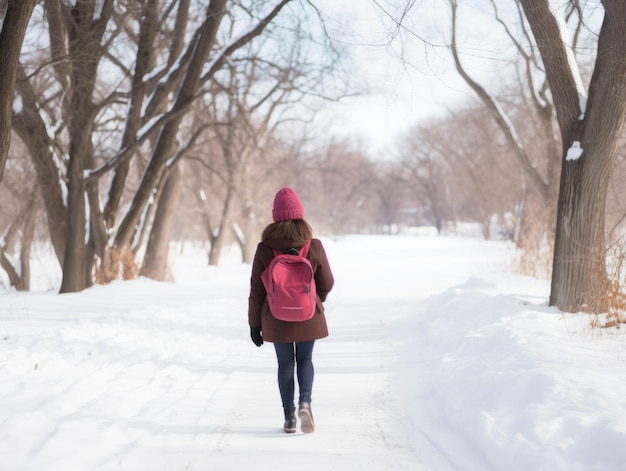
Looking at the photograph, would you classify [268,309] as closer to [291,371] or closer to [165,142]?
[291,371]

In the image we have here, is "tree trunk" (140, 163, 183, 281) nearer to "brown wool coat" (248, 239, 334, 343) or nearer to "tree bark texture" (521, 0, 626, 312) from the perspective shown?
"tree bark texture" (521, 0, 626, 312)

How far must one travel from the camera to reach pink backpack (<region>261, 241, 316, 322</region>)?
4145 mm

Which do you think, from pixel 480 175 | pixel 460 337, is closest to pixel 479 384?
pixel 460 337

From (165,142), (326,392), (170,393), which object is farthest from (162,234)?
(326,392)

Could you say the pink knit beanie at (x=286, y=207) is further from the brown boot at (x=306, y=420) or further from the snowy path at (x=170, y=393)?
the snowy path at (x=170, y=393)

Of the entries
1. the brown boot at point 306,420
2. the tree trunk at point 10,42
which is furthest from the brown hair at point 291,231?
the tree trunk at point 10,42

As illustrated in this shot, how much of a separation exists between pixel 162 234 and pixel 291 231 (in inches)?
478

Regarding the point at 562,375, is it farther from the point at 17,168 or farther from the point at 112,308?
the point at 17,168

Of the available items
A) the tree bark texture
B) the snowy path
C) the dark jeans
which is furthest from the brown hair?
the tree bark texture

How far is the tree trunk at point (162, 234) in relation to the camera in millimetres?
15516

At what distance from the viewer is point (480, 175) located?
4281cm

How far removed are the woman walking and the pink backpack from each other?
0.08 meters

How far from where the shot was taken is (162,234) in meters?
15.7

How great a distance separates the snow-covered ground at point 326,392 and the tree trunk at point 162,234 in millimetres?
6200
